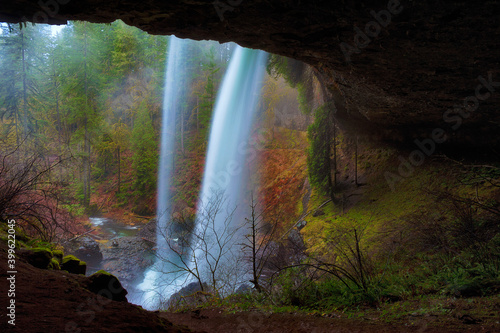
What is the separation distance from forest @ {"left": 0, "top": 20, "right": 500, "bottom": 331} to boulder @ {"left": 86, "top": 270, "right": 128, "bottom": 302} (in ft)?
2.40

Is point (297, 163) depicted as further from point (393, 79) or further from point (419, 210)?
point (393, 79)

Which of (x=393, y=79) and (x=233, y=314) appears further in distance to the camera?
(x=393, y=79)

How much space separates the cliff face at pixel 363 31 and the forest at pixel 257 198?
4.76 ft

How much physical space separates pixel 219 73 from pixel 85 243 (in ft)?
63.9

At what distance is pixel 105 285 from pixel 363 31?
16.0ft

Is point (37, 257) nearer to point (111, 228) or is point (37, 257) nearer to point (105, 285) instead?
point (105, 285)

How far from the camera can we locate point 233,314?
4582 mm

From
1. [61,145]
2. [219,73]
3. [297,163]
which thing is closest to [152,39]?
[219,73]

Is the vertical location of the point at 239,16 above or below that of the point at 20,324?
above

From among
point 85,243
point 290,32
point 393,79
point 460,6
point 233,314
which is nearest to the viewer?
point 460,6

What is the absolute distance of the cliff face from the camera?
11.1 feet

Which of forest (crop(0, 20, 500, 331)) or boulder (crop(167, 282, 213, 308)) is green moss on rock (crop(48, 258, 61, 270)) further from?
boulder (crop(167, 282, 213, 308))

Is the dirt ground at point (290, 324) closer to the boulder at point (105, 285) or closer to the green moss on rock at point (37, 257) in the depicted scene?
the boulder at point (105, 285)

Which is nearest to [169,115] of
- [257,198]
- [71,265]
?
[257,198]
